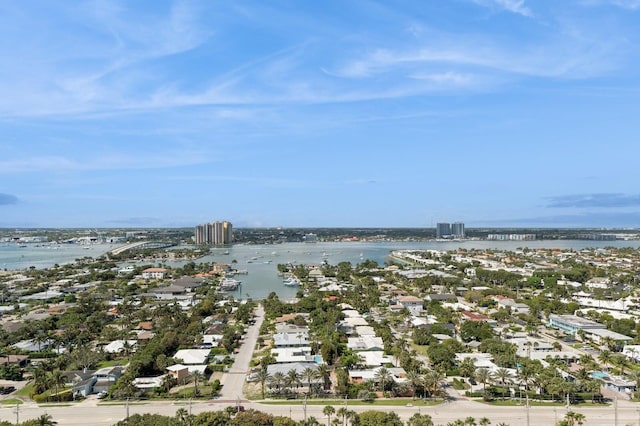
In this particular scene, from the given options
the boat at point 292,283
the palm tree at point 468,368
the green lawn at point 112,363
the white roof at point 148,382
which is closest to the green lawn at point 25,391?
the green lawn at point 112,363

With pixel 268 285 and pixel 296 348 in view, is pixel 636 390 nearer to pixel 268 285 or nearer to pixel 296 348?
pixel 296 348

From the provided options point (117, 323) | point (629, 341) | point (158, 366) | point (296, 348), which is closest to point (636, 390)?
point (629, 341)

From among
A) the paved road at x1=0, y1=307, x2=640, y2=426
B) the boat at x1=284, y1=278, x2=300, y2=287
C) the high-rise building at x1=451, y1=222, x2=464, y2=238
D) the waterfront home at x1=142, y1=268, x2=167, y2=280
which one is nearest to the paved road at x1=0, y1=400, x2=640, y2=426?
the paved road at x1=0, y1=307, x2=640, y2=426

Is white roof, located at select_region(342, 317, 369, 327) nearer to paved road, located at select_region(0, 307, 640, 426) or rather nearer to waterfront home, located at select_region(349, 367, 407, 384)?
waterfront home, located at select_region(349, 367, 407, 384)

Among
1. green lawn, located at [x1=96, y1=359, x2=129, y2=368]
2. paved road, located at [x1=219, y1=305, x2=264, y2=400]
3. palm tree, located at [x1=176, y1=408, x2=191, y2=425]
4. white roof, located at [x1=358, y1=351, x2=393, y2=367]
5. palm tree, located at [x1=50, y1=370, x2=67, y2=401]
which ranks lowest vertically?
green lawn, located at [x1=96, y1=359, x2=129, y2=368]

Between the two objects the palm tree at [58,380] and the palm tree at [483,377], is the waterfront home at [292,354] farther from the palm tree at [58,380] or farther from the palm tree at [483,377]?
the palm tree at [58,380]
